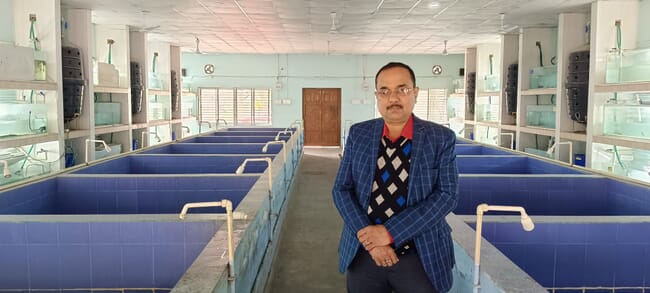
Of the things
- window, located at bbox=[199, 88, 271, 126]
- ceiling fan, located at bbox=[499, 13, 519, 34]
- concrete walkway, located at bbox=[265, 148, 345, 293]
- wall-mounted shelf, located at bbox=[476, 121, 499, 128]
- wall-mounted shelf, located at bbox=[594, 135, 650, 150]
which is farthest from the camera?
window, located at bbox=[199, 88, 271, 126]

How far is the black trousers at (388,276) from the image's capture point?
1.54 meters

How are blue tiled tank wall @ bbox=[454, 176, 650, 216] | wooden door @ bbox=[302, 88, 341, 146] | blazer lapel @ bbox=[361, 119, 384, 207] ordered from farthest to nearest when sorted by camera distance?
wooden door @ bbox=[302, 88, 341, 146] < blue tiled tank wall @ bbox=[454, 176, 650, 216] < blazer lapel @ bbox=[361, 119, 384, 207]

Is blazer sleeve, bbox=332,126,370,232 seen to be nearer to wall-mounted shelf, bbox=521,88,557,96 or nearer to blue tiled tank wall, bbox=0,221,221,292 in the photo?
blue tiled tank wall, bbox=0,221,221,292

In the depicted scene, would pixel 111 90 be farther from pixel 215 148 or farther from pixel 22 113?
pixel 22 113

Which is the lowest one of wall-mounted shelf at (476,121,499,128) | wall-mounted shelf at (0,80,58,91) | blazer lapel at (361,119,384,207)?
wall-mounted shelf at (476,121,499,128)

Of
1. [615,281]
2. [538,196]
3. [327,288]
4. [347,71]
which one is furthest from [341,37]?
[615,281]

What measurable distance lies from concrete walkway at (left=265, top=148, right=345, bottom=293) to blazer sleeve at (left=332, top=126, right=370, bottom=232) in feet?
7.05

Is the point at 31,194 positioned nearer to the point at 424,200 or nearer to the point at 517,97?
the point at 424,200

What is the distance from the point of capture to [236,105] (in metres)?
14.3

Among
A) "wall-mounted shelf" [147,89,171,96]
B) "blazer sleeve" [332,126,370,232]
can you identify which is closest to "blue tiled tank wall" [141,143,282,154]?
"wall-mounted shelf" [147,89,171,96]

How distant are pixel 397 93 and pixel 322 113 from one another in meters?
12.8

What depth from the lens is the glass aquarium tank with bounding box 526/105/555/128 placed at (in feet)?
25.9

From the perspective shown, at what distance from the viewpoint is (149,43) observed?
10.4 m

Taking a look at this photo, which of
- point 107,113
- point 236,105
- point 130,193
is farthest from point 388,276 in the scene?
point 236,105
